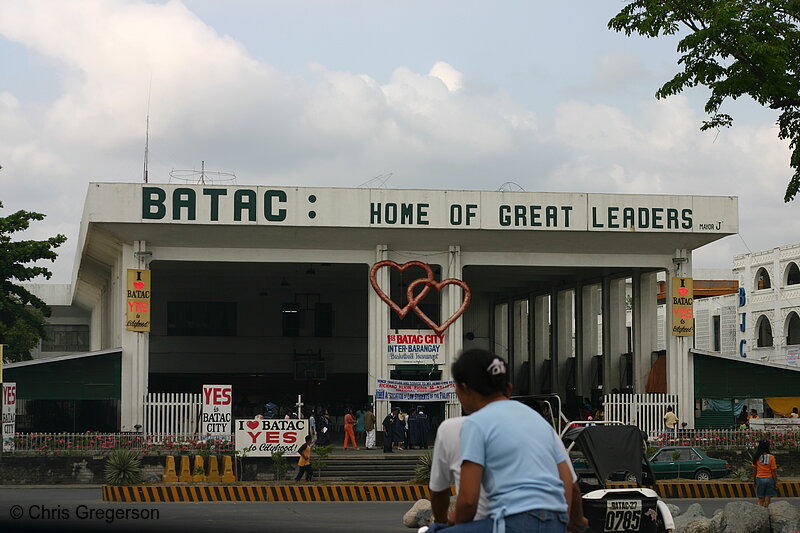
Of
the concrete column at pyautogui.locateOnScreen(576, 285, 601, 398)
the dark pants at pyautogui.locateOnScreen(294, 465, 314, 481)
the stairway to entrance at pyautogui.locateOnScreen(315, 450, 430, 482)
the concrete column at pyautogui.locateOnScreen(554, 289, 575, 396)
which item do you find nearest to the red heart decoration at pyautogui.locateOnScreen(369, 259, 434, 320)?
the stairway to entrance at pyautogui.locateOnScreen(315, 450, 430, 482)

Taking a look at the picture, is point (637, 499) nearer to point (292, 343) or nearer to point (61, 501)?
point (61, 501)

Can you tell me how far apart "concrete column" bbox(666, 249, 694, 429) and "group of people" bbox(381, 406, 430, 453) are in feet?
28.0

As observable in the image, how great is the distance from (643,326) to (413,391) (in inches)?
419

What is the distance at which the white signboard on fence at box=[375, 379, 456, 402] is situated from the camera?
117 ft

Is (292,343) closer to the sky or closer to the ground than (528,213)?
closer to the ground

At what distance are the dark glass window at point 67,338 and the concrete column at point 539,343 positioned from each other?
105 ft

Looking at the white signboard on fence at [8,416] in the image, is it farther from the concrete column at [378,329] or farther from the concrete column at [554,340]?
the concrete column at [554,340]

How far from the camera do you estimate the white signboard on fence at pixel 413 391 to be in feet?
117

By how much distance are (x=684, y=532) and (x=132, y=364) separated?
73.5 feet

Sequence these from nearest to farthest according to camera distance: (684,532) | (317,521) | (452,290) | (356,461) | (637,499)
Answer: (637,499) < (684,532) < (317,521) < (356,461) < (452,290)

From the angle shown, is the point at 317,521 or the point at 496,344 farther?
the point at 496,344

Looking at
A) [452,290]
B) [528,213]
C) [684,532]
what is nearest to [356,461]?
[452,290]

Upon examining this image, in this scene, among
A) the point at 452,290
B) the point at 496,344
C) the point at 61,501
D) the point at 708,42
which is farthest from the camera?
the point at 496,344

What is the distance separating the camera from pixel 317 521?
67.7ft
